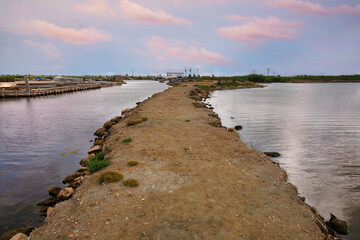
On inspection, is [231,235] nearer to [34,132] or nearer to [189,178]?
[189,178]

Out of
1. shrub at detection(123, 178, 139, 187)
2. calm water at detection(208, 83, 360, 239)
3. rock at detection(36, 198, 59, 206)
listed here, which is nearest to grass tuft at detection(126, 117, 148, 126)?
calm water at detection(208, 83, 360, 239)

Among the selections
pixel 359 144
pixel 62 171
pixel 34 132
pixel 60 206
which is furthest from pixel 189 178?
pixel 34 132

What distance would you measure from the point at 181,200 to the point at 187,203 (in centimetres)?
36

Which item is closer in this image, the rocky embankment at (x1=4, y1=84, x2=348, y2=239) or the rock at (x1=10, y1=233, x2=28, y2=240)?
the rocky embankment at (x1=4, y1=84, x2=348, y2=239)

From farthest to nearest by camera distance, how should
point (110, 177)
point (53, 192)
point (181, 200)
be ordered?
1. point (53, 192)
2. point (110, 177)
3. point (181, 200)

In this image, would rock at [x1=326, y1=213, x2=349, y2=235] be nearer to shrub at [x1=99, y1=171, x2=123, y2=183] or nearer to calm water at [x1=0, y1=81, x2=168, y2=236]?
shrub at [x1=99, y1=171, x2=123, y2=183]

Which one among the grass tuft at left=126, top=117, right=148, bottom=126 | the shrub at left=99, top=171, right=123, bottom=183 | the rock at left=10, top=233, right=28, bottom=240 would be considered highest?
the grass tuft at left=126, top=117, right=148, bottom=126

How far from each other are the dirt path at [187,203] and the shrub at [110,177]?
39cm

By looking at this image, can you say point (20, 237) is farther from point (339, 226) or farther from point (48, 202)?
point (339, 226)

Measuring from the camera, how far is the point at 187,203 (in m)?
9.57

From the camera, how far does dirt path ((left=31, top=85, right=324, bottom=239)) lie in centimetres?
798

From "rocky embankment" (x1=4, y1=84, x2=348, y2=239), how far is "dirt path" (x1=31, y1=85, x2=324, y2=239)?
34mm

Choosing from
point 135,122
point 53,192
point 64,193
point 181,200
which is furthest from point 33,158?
point 181,200

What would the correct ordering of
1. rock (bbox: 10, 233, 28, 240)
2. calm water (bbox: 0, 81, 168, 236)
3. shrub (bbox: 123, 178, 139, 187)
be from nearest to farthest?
rock (bbox: 10, 233, 28, 240), shrub (bbox: 123, 178, 139, 187), calm water (bbox: 0, 81, 168, 236)
